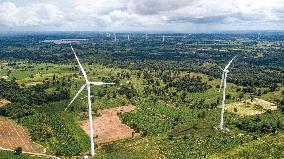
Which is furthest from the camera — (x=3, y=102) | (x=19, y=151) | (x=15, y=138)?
(x=3, y=102)

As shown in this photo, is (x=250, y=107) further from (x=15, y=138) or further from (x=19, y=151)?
(x=19, y=151)

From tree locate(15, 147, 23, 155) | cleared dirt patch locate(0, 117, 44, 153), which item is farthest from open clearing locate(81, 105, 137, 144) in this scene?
tree locate(15, 147, 23, 155)

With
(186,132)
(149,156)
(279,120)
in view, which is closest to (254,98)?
(279,120)

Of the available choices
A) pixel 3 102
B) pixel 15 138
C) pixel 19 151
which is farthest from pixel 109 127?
pixel 3 102

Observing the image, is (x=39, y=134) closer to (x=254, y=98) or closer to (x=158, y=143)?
(x=158, y=143)

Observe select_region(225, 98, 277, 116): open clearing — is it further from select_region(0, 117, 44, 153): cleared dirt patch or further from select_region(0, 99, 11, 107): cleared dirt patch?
select_region(0, 99, 11, 107): cleared dirt patch
